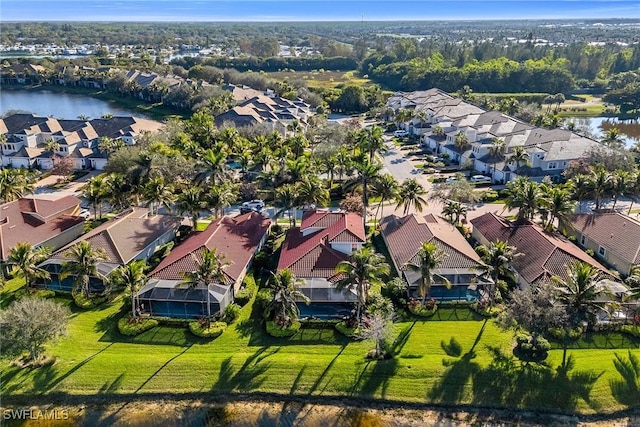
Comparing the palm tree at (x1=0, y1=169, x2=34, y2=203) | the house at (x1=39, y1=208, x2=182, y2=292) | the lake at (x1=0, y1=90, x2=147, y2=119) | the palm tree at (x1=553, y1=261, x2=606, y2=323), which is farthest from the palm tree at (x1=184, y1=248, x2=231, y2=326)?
the lake at (x1=0, y1=90, x2=147, y2=119)

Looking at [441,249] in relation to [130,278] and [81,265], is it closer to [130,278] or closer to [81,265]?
[130,278]

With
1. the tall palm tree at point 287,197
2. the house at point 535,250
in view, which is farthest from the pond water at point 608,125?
the tall palm tree at point 287,197

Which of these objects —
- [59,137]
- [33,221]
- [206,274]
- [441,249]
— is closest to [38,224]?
[33,221]

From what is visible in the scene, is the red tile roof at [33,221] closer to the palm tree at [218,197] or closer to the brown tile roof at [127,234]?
the brown tile roof at [127,234]

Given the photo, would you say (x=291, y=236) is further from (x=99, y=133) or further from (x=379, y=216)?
(x=99, y=133)

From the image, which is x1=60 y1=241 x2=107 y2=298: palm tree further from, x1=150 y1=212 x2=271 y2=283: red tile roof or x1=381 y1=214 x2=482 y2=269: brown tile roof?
x1=381 y1=214 x2=482 y2=269: brown tile roof

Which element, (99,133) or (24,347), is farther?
(99,133)

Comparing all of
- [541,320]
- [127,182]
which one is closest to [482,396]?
[541,320]
